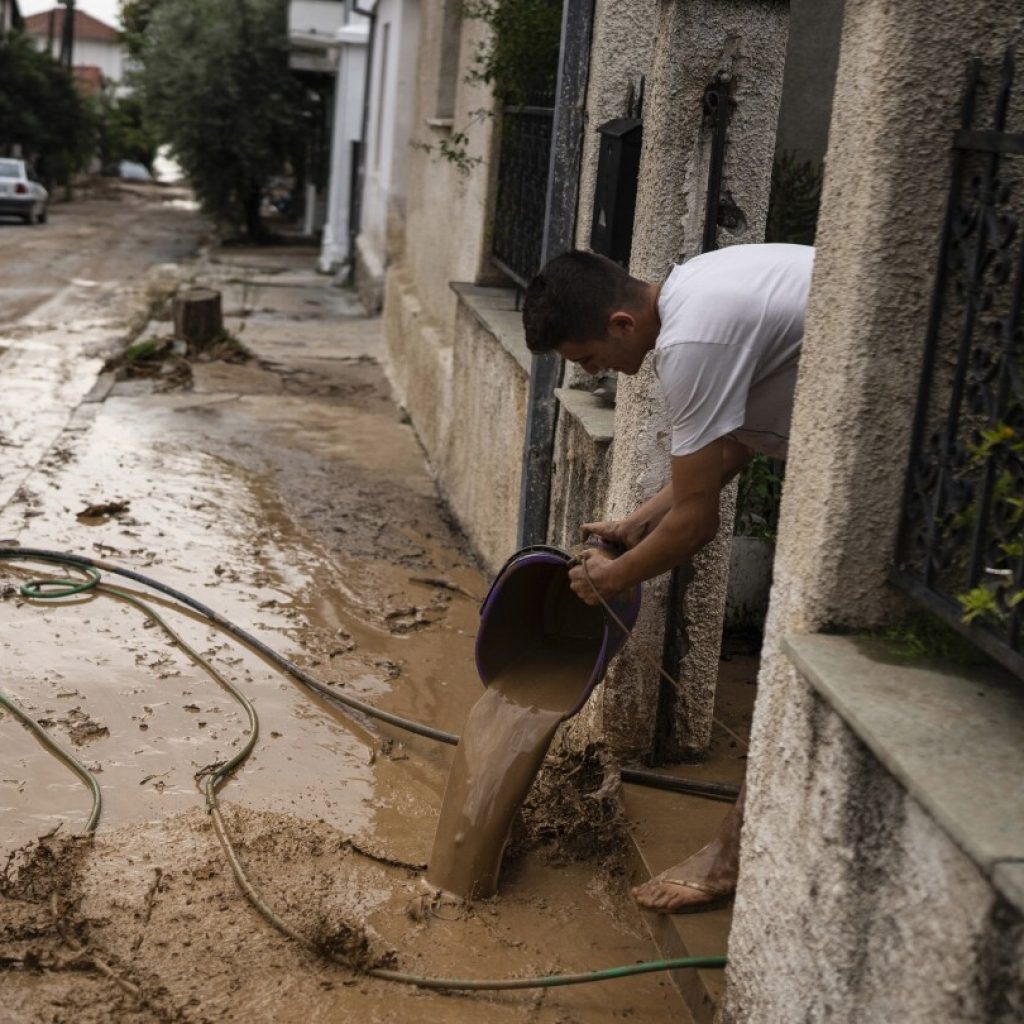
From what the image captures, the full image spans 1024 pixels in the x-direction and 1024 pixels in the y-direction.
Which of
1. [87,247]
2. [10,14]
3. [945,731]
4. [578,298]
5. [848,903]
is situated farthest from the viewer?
[10,14]

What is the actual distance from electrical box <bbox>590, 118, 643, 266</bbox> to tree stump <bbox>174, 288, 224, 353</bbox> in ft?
28.4

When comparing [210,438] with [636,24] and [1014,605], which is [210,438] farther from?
[1014,605]

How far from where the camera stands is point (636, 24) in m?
5.22

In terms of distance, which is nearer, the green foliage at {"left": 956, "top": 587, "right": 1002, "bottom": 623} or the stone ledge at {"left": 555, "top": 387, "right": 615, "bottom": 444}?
the green foliage at {"left": 956, "top": 587, "right": 1002, "bottom": 623}

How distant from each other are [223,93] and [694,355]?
24608mm

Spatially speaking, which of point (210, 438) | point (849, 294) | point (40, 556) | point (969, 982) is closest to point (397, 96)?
point (210, 438)

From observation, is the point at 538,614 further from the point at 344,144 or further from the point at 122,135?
the point at 122,135

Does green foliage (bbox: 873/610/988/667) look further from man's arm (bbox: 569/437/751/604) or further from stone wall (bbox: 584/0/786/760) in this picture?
stone wall (bbox: 584/0/786/760)

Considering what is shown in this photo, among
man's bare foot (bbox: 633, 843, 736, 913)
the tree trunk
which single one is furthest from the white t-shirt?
the tree trunk

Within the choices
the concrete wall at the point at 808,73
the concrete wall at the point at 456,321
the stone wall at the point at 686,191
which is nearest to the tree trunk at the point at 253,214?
the concrete wall at the point at 456,321

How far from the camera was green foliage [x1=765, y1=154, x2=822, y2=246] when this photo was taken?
24.8 ft

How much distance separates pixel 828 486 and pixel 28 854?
253cm

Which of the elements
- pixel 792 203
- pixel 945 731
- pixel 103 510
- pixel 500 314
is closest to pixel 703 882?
pixel 945 731

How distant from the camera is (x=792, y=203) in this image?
7891mm
